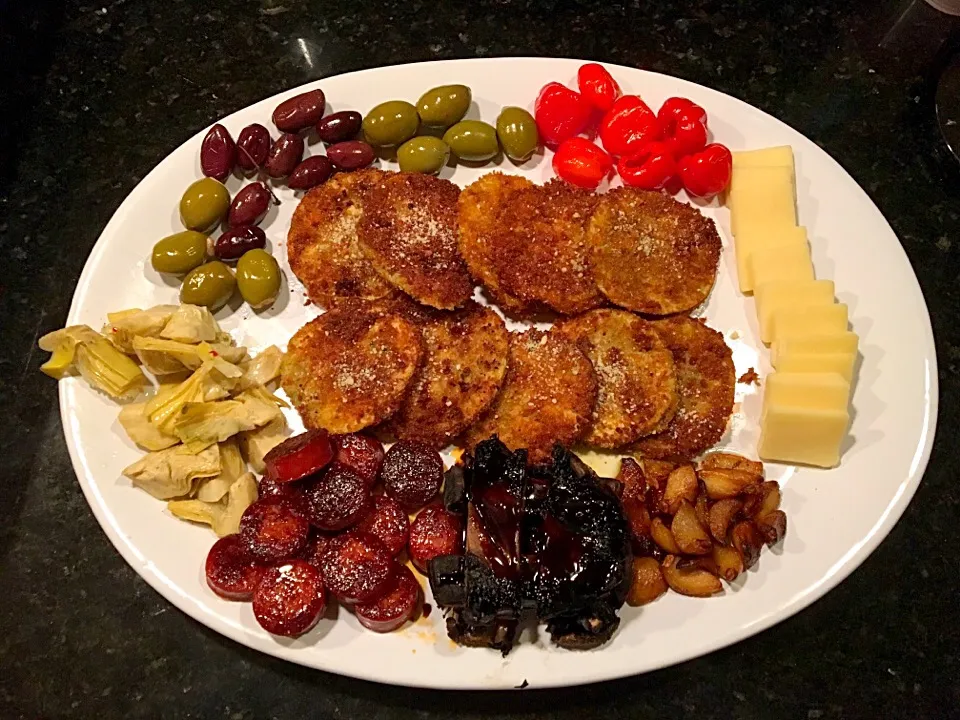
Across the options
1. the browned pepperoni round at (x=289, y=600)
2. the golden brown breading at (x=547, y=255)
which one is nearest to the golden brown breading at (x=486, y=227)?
the golden brown breading at (x=547, y=255)

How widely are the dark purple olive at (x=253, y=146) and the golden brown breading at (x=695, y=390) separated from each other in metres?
1.31

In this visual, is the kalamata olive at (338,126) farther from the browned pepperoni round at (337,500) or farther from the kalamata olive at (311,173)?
the browned pepperoni round at (337,500)

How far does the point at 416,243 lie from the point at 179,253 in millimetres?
709

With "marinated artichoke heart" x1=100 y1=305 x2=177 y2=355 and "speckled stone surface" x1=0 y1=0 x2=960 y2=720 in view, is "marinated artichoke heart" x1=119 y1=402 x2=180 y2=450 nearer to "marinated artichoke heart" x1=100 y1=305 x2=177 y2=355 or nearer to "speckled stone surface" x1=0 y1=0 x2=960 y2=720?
"marinated artichoke heart" x1=100 y1=305 x2=177 y2=355

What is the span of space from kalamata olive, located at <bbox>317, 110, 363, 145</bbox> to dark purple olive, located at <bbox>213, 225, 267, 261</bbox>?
0.37 metres

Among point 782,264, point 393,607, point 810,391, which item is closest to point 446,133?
point 782,264

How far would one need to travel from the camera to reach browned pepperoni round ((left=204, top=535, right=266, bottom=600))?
6.60 ft

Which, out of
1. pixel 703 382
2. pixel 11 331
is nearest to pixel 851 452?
pixel 703 382

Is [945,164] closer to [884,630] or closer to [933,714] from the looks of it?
[884,630]

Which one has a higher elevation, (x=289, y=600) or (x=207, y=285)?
(x=207, y=285)

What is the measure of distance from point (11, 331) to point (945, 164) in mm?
3223

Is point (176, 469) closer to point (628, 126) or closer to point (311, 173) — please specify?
point (311, 173)

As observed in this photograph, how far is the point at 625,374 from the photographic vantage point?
2.20m

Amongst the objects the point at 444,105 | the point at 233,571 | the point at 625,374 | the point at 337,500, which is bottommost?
the point at 233,571
